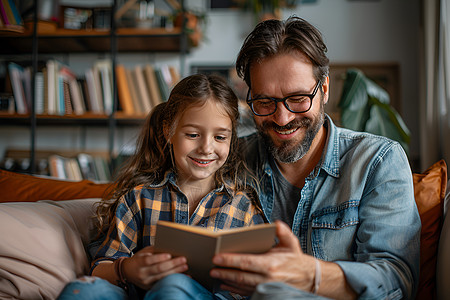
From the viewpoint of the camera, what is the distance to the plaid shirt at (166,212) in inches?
46.2

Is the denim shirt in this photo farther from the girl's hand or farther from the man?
the girl's hand

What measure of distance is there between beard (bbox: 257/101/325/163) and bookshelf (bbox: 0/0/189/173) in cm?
169

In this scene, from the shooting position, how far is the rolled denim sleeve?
940 mm

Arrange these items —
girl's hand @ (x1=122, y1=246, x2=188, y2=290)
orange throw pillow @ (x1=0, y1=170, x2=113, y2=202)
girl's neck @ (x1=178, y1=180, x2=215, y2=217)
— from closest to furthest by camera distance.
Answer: girl's hand @ (x1=122, y1=246, x2=188, y2=290) < girl's neck @ (x1=178, y1=180, x2=215, y2=217) < orange throw pillow @ (x1=0, y1=170, x2=113, y2=202)

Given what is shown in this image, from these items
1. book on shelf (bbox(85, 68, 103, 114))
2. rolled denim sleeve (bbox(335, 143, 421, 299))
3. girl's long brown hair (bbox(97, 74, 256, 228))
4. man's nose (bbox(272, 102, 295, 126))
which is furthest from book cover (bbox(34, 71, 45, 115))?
rolled denim sleeve (bbox(335, 143, 421, 299))

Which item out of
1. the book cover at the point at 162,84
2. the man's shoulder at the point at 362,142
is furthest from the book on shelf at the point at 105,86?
the man's shoulder at the point at 362,142

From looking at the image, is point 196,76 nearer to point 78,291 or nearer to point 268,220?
point 268,220

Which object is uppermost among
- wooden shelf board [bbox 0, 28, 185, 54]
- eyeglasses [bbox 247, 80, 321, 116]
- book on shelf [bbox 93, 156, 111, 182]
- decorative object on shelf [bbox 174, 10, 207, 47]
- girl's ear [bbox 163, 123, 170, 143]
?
decorative object on shelf [bbox 174, 10, 207, 47]

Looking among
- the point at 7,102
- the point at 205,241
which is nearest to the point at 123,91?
the point at 7,102

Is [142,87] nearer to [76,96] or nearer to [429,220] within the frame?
[76,96]

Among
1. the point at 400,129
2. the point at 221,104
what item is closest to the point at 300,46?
the point at 221,104

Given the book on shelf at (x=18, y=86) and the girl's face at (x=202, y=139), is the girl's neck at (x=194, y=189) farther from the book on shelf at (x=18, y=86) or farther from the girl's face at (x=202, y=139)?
the book on shelf at (x=18, y=86)

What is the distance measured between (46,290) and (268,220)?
665mm

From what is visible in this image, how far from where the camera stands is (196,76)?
131 centimetres
